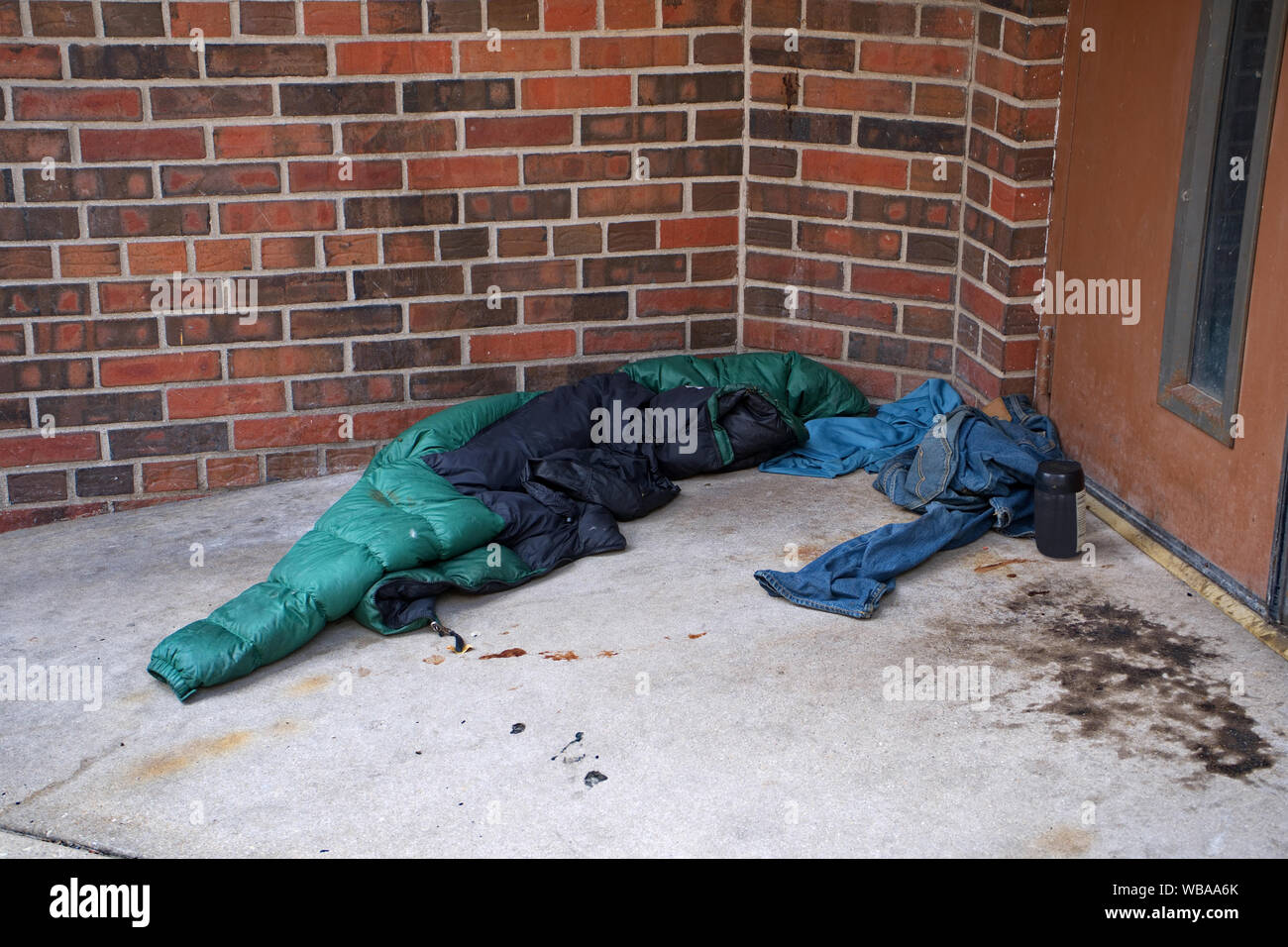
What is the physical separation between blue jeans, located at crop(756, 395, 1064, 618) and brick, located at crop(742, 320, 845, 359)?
0.63 meters

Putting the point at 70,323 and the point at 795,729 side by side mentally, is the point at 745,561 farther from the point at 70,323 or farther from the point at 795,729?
the point at 70,323

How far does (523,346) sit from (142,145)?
1352mm

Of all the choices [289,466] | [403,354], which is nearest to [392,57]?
[403,354]

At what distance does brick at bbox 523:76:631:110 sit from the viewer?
184 inches

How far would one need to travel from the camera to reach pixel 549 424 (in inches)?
177

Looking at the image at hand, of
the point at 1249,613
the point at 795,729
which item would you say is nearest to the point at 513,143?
the point at 795,729

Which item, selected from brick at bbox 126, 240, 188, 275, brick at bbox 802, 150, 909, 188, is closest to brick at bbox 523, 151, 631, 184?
brick at bbox 802, 150, 909, 188

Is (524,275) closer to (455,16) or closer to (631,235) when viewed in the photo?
(631,235)

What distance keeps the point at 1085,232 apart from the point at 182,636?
9.29ft

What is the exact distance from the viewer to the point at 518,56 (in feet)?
15.2

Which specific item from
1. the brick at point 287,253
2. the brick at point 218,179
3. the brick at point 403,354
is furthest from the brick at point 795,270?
the brick at point 218,179

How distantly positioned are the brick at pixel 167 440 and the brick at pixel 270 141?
871mm

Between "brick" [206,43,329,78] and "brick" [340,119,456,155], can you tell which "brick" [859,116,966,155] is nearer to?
"brick" [340,119,456,155]

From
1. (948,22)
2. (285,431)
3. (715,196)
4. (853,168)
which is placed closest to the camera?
(948,22)
